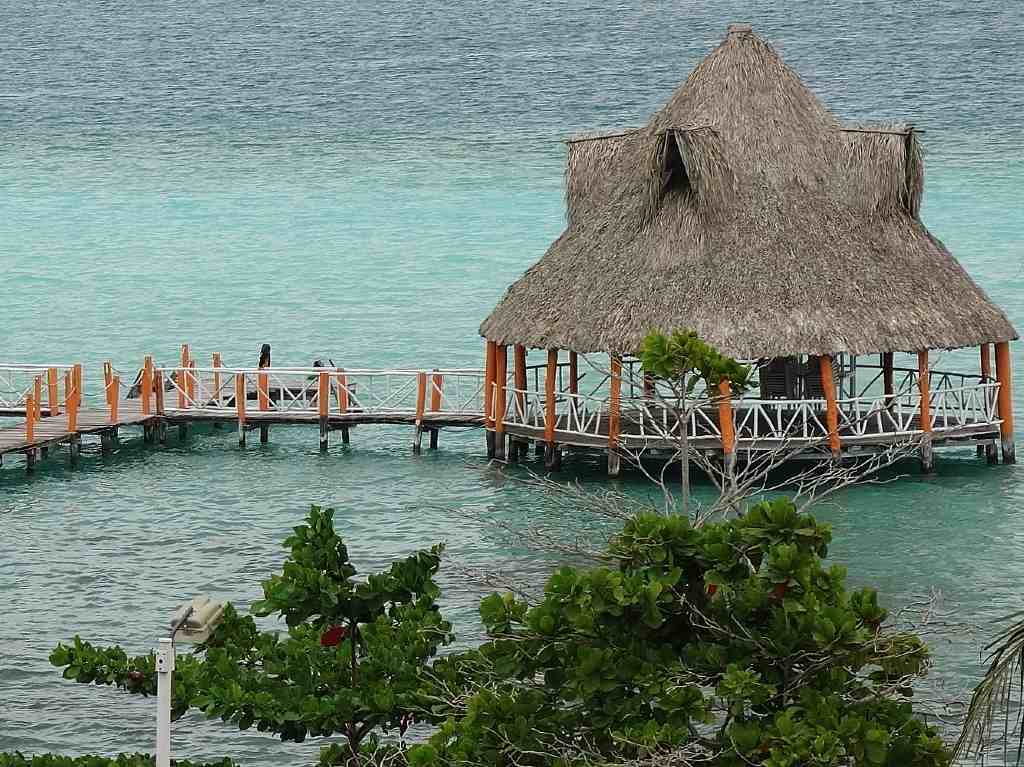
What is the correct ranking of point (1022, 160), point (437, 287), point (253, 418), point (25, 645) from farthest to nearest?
point (1022, 160) → point (437, 287) → point (253, 418) → point (25, 645)

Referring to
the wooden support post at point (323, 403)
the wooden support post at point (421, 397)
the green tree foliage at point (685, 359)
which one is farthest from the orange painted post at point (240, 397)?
the green tree foliage at point (685, 359)

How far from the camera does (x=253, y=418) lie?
40.3 meters

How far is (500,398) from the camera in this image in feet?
124

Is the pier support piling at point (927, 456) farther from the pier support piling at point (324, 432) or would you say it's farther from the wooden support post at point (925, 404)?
the pier support piling at point (324, 432)

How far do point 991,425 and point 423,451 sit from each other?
1109cm

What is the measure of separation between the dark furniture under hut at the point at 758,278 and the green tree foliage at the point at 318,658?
17.9m

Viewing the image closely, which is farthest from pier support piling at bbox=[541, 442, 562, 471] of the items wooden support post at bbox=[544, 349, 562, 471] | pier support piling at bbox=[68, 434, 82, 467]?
pier support piling at bbox=[68, 434, 82, 467]

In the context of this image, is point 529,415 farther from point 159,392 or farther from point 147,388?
point 147,388

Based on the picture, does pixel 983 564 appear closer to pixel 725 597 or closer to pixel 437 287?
pixel 725 597

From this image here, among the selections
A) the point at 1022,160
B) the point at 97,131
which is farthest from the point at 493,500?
the point at 97,131

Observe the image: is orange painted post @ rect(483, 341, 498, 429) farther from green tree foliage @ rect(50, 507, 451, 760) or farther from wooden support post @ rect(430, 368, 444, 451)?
green tree foliage @ rect(50, 507, 451, 760)

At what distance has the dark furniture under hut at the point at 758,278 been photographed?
35.0 meters

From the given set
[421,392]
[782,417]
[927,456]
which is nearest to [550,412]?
[782,417]

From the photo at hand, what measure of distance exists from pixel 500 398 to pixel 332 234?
6046 centimetres
